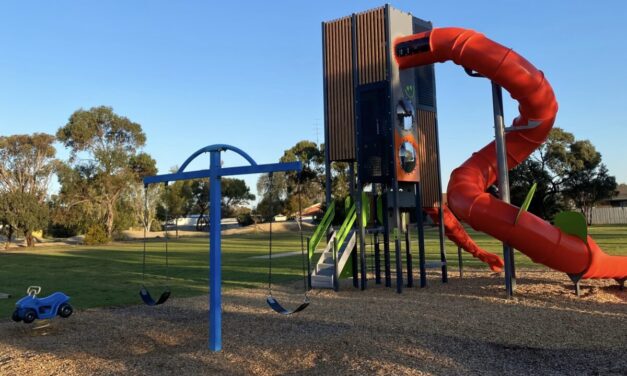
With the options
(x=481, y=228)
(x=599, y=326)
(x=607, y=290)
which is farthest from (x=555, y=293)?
(x=599, y=326)

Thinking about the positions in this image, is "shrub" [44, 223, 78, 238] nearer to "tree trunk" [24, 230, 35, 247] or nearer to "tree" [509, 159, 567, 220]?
"tree trunk" [24, 230, 35, 247]

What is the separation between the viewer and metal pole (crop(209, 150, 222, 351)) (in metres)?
6.60

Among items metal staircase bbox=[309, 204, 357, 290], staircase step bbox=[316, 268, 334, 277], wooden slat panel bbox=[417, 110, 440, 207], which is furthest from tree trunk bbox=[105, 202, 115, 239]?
wooden slat panel bbox=[417, 110, 440, 207]

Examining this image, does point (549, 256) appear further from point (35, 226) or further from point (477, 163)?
point (35, 226)

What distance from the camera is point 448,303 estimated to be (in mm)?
9922

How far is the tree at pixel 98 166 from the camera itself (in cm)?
4556

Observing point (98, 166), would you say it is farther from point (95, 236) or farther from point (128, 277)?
point (128, 277)

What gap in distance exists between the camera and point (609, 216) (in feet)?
194

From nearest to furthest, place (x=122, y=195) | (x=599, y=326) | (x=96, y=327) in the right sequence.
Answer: (x=599, y=326) → (x=96, y=327) → (x=122, y=195)

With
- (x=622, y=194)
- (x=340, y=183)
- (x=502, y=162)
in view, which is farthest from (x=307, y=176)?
(x=622, y=194)

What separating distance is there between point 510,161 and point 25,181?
41.9 m

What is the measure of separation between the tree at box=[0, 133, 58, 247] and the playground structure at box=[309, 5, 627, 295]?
34.5 m

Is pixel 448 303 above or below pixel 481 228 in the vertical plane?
below

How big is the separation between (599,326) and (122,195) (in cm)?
4745
